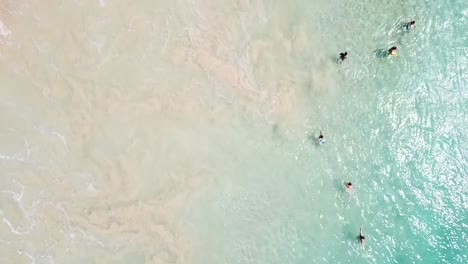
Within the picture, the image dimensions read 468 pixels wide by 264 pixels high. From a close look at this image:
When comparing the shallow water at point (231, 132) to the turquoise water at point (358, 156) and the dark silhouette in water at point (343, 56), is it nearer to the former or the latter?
the turquoise water at point (358, 156)

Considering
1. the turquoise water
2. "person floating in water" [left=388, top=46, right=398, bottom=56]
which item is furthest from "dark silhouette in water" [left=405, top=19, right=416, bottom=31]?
"person floating in water" [left=388, top=46, right=398, bottom=56]

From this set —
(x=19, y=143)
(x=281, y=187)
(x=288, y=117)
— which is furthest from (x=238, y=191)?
(x=19, y=143)

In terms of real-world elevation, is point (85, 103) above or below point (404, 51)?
below

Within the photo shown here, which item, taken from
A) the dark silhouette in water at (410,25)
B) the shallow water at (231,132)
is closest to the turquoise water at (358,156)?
the shallow water at (231,132)

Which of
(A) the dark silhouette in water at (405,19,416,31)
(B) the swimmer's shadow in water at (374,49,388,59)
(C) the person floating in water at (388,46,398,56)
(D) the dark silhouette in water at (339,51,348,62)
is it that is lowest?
(D) the dark silhouette in water at (339,51,348,62)

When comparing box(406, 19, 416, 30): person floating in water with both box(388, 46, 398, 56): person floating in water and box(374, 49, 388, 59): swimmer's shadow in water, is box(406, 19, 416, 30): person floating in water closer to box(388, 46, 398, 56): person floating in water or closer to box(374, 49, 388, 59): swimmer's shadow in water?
box(388, 46, 398, 56): person floating in water

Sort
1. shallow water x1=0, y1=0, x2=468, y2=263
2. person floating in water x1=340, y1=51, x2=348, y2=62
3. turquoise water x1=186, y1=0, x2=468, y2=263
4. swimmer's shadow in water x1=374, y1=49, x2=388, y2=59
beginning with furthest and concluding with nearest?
swimmer's shadow in water x1=374, y1=49, x2=388, y2=59 < person floating in water x1=340, y1=51, x2=348, y2=62 < turquoise water x1=186, y1=0, x2=468, y2=263 < shallow water x1=0, y1=0, x2=468, y2=263

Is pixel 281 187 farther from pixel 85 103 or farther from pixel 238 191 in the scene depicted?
pixel 85 103
